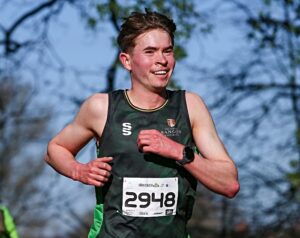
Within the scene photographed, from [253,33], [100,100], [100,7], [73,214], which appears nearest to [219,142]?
[100,100]

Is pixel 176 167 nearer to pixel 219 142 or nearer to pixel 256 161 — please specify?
pixel 219 142

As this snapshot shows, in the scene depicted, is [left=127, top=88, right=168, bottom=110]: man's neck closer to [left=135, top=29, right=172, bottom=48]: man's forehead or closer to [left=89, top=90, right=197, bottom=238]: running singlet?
[left=89, top=90, right=197, bottom=238]: running singlet

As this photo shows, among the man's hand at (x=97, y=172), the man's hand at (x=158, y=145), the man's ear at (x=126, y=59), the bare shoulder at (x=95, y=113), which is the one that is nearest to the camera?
the man's hand at (x=158, y=145)

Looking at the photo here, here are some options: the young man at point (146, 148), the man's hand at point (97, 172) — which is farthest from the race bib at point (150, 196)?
the man's hand at point (97, 172)

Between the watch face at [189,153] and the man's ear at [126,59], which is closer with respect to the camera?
the watch face at [189,153]

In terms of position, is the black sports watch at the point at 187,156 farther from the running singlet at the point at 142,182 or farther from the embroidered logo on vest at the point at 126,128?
the embroidered logo on vest at the point at 126,128

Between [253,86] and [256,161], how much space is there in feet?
4.50

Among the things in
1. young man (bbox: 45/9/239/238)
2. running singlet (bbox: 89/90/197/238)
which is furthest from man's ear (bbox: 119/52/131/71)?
running singlet (bbox: 89/90/197/238)

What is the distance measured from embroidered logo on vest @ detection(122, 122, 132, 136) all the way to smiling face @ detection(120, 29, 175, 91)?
25 centimetres

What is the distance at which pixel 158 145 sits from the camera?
4801 millimetres

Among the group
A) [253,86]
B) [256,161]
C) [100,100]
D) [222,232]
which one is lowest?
[222,232]

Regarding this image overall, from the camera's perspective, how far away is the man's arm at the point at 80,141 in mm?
4984

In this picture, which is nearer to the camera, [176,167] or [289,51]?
[176,167]

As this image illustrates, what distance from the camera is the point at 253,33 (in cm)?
1603
